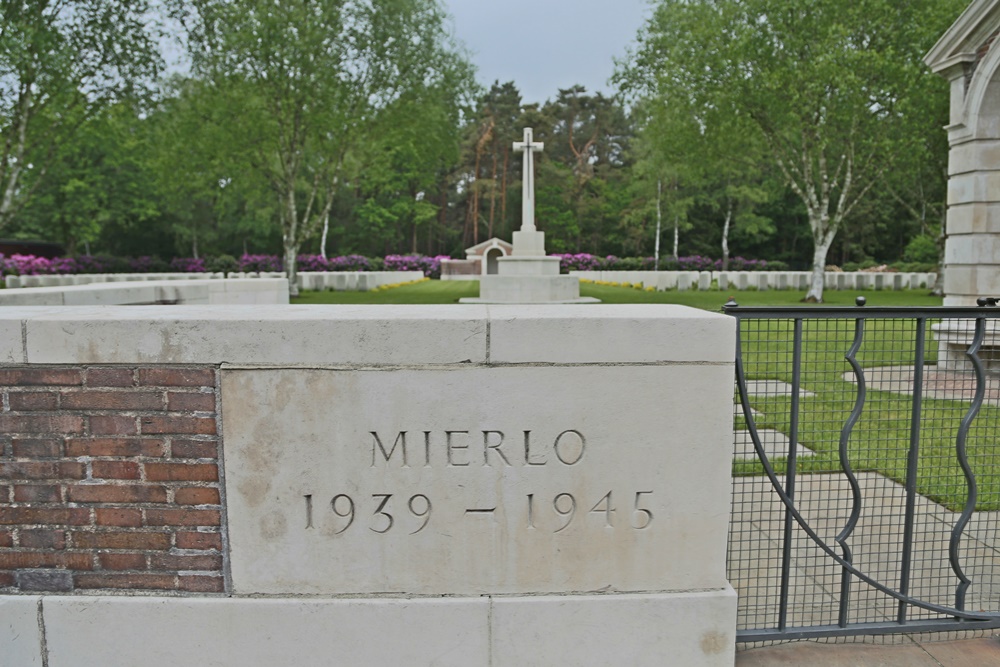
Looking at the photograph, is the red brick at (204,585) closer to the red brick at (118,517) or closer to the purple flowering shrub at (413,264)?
the red brick at (118,517)

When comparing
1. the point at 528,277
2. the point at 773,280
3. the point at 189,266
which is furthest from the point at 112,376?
the point at 189,266

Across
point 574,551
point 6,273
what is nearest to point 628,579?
point 574,551

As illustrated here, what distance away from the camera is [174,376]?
7.84 feet

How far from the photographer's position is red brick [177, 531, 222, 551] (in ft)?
8.09

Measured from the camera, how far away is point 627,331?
2379mm

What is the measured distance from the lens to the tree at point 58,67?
16.4 metres

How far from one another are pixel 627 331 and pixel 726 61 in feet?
58.8

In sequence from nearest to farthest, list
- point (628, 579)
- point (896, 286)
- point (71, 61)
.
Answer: point (628, 579) < point (71, 61) < point (896, 286)

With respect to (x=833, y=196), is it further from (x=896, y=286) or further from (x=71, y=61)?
(x=71, y=61)

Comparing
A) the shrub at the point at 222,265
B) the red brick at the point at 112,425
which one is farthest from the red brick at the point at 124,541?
the shrub at the point at 222,265

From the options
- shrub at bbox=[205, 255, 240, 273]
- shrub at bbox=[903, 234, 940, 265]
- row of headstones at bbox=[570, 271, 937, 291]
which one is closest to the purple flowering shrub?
shrub at bbox=[205, 255, 240, 273]

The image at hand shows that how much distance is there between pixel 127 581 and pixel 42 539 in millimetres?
327


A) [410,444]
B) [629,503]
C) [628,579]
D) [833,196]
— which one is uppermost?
[833,196]

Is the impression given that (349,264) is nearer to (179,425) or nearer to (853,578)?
(853,578)
